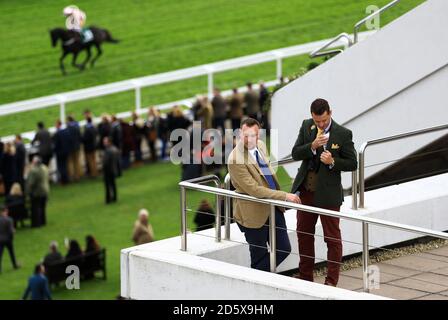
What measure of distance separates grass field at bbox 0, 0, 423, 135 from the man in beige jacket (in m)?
18.2

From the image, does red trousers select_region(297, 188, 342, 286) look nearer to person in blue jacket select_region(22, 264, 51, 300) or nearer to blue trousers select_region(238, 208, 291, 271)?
blue trousers select_region(238, 208, 291, 271)

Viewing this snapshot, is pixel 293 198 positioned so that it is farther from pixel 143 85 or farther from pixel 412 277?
pixel 143 85

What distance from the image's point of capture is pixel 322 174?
1046cm

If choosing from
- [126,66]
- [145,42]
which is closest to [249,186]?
[126,66]

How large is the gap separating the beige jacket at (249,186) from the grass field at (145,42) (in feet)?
59.9

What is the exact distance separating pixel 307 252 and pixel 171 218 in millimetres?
14865

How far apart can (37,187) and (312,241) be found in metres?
15.0

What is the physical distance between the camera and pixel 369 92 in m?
15.0

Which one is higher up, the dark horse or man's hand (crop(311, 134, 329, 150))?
man's hand (crop(311, 134, 329, 150))

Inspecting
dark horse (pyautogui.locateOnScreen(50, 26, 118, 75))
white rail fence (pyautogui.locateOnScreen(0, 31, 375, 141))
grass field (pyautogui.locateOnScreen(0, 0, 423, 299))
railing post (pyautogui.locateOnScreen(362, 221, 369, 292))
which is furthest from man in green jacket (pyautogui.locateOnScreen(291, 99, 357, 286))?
dark horse (pyautogui.locateOnScreen(50, 26, 118, 75))

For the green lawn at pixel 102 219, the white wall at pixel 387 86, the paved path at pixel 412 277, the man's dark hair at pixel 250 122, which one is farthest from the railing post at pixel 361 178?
the green lawn at pixel 102 219

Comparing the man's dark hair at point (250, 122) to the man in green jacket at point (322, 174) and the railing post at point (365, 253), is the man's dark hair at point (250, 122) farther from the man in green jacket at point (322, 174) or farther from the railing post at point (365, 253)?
the railing post at point (365, 253)

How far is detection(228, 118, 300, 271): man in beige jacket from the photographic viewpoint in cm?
1045
